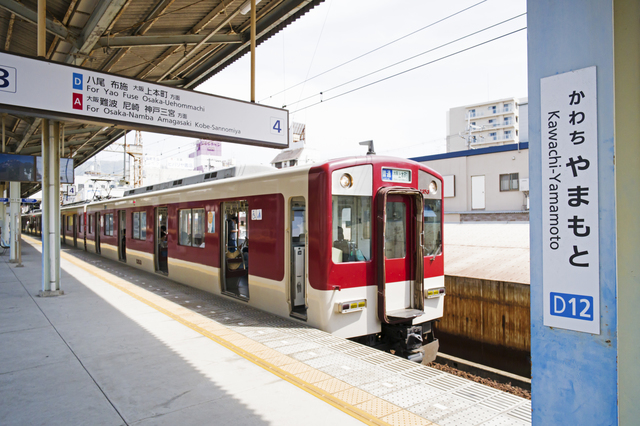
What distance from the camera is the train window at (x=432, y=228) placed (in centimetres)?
635

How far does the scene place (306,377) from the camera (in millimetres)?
4137

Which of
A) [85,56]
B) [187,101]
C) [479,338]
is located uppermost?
[85,56]

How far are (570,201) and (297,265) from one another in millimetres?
4600

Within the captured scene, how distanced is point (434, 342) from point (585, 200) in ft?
15.9

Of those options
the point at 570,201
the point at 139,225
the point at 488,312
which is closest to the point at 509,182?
the point at 488,312

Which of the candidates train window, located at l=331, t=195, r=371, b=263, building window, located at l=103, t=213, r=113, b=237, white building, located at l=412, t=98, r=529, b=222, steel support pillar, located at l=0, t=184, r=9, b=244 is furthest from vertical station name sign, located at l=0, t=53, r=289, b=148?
steel support pillar, located at l=0, t=184, r=9, b=244

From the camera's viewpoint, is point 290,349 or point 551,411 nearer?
point 551,411

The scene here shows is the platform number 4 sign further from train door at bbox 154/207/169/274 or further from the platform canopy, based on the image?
train door at bbox 154/207/169/274

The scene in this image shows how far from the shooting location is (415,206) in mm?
6215

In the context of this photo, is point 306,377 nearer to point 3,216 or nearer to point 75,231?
point 75,231

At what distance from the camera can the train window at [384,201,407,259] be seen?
6.05m

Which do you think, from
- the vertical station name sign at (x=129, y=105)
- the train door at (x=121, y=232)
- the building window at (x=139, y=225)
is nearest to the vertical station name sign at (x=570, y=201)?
the vertical station name sign at (x=129, y=105)

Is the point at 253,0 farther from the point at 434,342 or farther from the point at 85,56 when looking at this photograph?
the point at 434,342

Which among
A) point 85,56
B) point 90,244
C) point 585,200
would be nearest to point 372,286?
point 585,200
